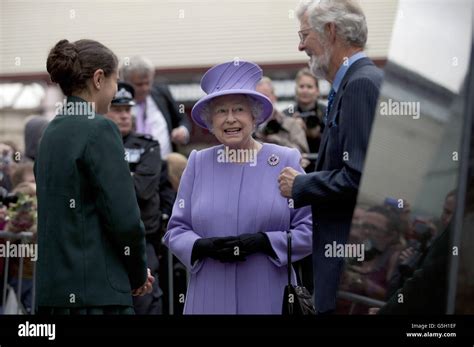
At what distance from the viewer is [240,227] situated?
438 cm

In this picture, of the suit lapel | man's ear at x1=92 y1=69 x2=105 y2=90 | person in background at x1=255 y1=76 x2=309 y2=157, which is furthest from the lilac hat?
person in background at x1=255 y1=76 x2=309 y2=157

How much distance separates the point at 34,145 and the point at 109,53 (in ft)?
8.04

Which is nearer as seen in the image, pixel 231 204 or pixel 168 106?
pixel 231 204

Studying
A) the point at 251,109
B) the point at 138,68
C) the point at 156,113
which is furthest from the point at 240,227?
the point at 156,113

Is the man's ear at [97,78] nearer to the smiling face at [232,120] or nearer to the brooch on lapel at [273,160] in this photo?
the smiling face at [232,120]

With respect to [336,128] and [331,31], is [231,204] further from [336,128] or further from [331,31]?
[331,31]

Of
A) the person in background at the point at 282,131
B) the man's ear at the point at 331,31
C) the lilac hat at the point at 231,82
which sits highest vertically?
the man's ear at the point at 331,31

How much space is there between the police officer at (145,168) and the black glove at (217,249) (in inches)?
64.9

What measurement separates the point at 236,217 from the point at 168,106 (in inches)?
107

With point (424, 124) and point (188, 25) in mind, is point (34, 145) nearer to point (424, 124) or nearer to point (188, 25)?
point (188, 25)

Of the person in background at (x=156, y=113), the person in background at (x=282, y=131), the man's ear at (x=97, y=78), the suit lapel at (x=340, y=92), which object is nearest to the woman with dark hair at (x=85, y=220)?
the man's ear at (x=97, y=78)

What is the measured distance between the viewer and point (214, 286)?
14.5ft

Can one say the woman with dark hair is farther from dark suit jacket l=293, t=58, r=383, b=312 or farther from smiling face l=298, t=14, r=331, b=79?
smiling face l=298, t=14, r=331, b=79

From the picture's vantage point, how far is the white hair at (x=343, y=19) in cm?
438
